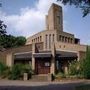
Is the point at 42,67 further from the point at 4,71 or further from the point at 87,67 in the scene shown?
the point at 87,67

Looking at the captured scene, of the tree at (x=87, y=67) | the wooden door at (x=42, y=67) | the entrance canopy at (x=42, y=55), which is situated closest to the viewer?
the tree at (x=87, y=67)

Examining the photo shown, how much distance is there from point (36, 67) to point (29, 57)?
8.88 ft

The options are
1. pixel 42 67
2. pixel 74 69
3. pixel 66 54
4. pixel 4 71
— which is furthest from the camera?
pixel 66 54

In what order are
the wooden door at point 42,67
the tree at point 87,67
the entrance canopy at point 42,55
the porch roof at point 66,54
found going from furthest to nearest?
the wooden door at point 42,67, the porch roof at point 66,54, the entrance canopy at point 42,55, the tree at point 87,67

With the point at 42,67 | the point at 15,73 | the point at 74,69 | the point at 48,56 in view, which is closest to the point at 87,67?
the point at 74,69

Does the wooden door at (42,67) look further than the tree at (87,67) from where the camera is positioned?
Yes

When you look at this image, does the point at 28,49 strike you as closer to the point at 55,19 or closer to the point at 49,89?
the point at 55,19

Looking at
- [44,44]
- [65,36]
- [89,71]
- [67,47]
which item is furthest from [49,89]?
[65,36]

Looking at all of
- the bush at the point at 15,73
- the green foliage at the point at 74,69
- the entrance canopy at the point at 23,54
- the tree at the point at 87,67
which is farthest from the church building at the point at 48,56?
the bush at the point at 15,73

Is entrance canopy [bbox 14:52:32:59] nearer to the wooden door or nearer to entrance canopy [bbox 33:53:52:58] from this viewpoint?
entrance canopy [bbox 33:53:52:58]

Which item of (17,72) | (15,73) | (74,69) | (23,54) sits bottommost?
(15,73)

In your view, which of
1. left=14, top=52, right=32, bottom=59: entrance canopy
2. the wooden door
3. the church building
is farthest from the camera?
left=14, top=52, right=32, bottom=59: entrance canopy

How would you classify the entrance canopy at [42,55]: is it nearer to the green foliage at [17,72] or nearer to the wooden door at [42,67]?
the wooden door at [42,67]

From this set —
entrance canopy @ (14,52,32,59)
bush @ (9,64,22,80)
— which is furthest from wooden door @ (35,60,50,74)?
bush @ (9,64,22,80)
